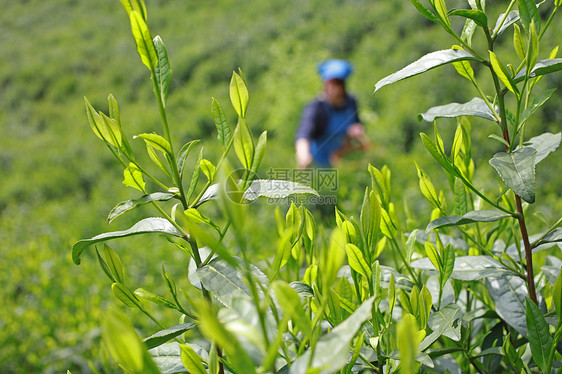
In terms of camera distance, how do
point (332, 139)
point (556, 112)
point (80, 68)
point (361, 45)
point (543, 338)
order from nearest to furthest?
1. point (543, 338)
2. point (332, 139)
3. point (556, 112)
4. point (361, 45)
5. point (80, 68)

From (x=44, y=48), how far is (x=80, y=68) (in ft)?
10.4

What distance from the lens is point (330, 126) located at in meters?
3.63

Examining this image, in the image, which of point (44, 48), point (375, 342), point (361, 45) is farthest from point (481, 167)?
point (44, 48)

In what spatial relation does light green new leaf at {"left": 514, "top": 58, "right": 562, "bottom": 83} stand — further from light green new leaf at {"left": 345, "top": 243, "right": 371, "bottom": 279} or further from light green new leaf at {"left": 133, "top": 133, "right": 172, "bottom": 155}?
light green new leaf at {"left": 133, "top": 133, "right": 172, "bottom": 155}

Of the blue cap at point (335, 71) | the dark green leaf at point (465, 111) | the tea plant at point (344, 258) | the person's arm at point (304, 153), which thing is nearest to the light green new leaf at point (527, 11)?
the tea plant at point (344, 258)

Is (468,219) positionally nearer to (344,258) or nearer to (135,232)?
(344,258)

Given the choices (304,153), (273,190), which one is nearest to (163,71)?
→ (273,190)

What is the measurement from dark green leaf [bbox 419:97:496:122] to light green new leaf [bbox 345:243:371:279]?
22 cm

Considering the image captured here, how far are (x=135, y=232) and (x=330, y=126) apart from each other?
3281 mm

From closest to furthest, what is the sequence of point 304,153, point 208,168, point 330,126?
point 208,168, point 304,153, point 330,126

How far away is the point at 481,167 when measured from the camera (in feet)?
13.0

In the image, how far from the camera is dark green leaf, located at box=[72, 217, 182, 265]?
0.43 meters

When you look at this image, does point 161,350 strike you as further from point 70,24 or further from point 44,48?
point 70,24

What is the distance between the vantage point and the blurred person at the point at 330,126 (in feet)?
11.6
